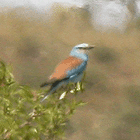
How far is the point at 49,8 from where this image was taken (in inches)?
160

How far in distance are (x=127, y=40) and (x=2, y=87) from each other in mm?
3141

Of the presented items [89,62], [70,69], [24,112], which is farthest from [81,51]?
[89,62]

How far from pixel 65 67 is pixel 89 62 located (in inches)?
68.2

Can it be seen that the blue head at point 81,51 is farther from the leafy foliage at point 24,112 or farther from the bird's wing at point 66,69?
the leafy foliage at point 24,112

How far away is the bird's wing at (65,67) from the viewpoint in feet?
6.61

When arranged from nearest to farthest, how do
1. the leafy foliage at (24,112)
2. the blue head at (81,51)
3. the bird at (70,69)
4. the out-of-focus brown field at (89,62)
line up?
the leafy foliage at (24,112)
the bird at (70,69)
the blue head at (81,51)
the out-of-focus brown field at (89,62)

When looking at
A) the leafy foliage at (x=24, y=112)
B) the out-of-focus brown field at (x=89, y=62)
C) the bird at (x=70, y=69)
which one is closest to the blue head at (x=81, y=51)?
the bird at (x=70, y=69)

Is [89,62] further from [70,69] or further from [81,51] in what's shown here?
[70,69]

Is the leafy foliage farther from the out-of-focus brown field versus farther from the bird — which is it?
the out-of-focus brown field

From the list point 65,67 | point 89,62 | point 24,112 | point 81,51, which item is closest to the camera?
point 24,112

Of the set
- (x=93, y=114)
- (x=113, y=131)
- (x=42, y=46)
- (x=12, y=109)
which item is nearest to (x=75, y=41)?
(x=42, y=46)

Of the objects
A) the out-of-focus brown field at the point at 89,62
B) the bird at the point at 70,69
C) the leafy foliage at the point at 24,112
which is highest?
the leafy foliage at the point at 24,112

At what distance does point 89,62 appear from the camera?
3.80 meters

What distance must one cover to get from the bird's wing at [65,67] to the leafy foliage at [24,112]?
1.99ft
